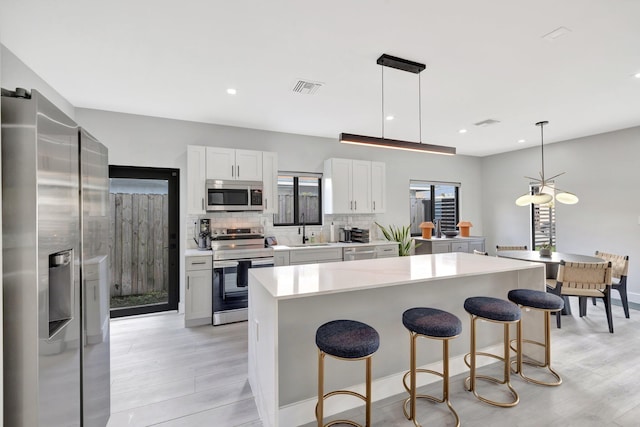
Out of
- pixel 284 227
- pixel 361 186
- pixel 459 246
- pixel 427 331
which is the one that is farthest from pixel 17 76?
pixel 459 246

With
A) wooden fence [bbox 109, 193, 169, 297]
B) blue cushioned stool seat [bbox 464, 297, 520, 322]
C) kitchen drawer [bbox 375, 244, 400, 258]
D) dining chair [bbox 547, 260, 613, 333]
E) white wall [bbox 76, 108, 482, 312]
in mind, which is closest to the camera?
blue cushioned stool seat [bbox 464, 297, 520, 322]

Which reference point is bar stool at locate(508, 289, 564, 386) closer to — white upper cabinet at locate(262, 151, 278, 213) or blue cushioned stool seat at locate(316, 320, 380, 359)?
blue cushioned stool seat at locate(316, 320, 380, 359)

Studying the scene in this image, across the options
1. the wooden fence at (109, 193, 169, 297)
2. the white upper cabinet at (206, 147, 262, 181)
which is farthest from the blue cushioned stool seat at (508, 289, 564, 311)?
the wooden fence at (109, 193, 169, 297)

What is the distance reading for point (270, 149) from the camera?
4.92m

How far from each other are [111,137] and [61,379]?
3.58 metres

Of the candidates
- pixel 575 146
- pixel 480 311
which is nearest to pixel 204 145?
pixel 480 311

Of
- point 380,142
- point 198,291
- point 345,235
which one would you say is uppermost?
point 380,142

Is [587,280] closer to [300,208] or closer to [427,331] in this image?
[427,331]

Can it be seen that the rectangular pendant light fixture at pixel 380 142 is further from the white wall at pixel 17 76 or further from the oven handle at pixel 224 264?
the white wall at pixel 17 76

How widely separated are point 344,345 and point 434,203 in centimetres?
557

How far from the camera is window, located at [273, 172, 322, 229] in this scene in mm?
5102

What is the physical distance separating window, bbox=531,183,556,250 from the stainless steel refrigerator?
22.9 ft

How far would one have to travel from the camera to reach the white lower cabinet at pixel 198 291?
3801 mm

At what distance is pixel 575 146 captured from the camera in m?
5.39
